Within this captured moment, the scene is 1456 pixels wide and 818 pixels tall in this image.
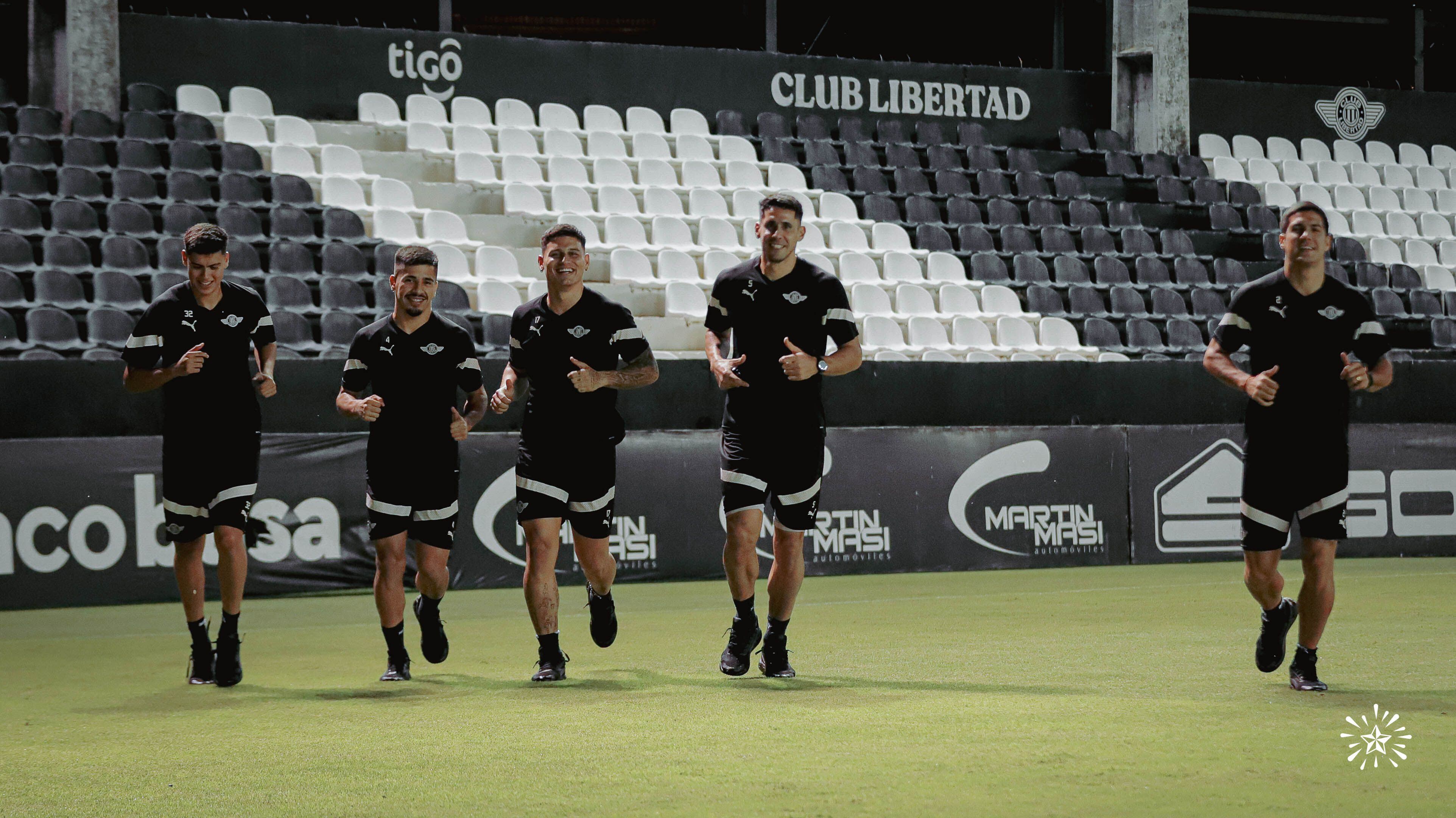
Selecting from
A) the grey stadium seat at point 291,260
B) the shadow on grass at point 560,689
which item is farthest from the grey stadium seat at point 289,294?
the shadow on grass at point 560,689

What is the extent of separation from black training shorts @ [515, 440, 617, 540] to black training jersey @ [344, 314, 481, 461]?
1.37ft

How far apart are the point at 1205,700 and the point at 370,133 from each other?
13.5 m

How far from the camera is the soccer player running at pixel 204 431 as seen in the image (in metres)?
6.71

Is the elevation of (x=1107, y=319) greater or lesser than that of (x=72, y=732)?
greater

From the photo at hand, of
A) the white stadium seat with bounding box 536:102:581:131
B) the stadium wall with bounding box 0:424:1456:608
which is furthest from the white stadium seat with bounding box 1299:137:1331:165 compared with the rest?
the white stadium seat with bounding box 536:102:581:131

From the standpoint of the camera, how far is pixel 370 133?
17.0 m

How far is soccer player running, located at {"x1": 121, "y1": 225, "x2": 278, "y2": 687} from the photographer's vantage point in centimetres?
671

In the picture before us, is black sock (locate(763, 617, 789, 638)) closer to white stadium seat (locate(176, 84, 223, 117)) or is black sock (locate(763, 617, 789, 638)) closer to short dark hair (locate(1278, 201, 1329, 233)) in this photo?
short dark hair (locate(1278, 201, 1329, 233))

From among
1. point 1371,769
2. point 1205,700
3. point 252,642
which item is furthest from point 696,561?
point 1371,769

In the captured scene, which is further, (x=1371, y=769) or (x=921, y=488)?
(x=921, y=488)

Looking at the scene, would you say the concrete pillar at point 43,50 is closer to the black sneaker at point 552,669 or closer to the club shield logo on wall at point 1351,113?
the black sneaker at point 552,669

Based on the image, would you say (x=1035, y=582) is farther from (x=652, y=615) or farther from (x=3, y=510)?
(x=3, y=510)

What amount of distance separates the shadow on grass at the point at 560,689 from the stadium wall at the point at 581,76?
464 inches

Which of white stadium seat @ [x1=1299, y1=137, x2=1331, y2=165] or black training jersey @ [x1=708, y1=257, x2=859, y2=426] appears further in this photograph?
white stadium seat @ [x1=1299, y1=137, x2=1331, y2=165]
